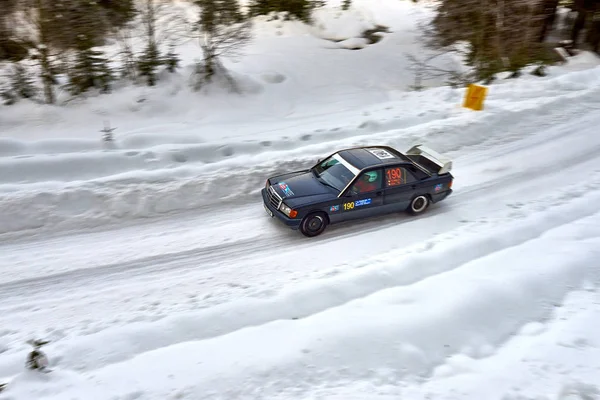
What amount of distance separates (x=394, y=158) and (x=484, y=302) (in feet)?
12.4

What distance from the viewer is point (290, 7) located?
22719mm

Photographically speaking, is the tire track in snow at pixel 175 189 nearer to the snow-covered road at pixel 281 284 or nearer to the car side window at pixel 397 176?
the snow-covered road at pixel 281 284

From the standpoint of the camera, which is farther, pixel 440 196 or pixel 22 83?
pixel 22 83

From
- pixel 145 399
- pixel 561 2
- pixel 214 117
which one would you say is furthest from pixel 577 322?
pixel 561 2

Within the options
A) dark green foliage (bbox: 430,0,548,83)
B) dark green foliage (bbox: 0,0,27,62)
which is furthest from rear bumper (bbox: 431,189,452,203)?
dark green foliage (bbox: 0,0,27,62)

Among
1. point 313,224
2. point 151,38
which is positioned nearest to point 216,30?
point 151,38

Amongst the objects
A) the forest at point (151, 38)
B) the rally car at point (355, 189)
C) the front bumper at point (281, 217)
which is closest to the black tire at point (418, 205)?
the rally car at point (355, 189)

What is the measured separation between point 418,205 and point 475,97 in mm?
6272

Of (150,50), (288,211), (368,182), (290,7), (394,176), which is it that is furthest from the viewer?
(290,7)

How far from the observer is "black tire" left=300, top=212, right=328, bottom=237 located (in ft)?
29.0

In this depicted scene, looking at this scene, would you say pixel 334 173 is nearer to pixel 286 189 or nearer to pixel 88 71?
pixel 286 189

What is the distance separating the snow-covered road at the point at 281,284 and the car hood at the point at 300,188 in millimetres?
773

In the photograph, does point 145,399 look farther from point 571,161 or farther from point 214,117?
point 571,161

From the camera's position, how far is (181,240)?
29.2 feet
